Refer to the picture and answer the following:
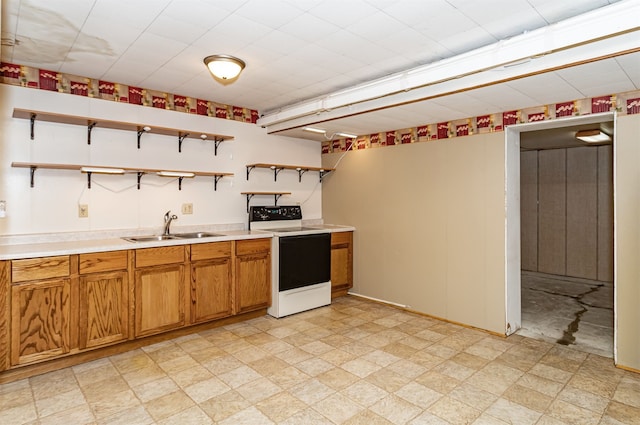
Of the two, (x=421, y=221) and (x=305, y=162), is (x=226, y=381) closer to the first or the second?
(x=421, y=221)

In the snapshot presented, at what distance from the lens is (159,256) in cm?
327

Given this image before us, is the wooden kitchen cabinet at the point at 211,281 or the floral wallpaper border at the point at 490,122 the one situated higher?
the floral wallpaper border at the point at 490,122

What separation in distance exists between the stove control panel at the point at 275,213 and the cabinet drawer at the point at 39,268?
2016 mm

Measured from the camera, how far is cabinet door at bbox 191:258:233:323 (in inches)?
139

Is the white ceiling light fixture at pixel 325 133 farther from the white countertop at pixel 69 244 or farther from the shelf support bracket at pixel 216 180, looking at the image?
the white countertop at pixel 69 244

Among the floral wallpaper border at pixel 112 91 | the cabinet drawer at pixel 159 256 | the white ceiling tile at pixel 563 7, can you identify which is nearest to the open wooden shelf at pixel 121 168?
the floral wallpaper border at pixel 112 91

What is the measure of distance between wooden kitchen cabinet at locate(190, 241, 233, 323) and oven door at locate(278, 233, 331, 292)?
596 millimetres

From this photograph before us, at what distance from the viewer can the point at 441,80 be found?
8.70 feet

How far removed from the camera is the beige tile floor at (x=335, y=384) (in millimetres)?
2252

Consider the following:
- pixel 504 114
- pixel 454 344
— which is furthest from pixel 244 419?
pixel 504 114

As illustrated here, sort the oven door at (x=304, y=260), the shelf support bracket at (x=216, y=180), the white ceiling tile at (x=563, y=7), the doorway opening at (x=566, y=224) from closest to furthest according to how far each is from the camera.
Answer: the white ceiling tile at (x=563, y=7) → the oven door at (x=304, y=260) → the shelf support bracket at (x=216, y=180) → the doorway opening at (x=566, y=224)

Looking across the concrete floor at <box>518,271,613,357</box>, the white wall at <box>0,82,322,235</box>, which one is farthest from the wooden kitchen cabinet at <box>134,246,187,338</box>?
the concrete floor at <box>518,271,613,357</box>

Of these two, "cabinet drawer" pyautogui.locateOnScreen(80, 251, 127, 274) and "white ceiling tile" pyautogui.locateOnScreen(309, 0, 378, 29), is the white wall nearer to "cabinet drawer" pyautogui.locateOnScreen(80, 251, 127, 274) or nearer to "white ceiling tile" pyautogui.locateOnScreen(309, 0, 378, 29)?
"cabinet drawer" pyautogui.locateOnScreen(80, 251, 127, 274)

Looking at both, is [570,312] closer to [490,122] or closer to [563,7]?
[490,122]
